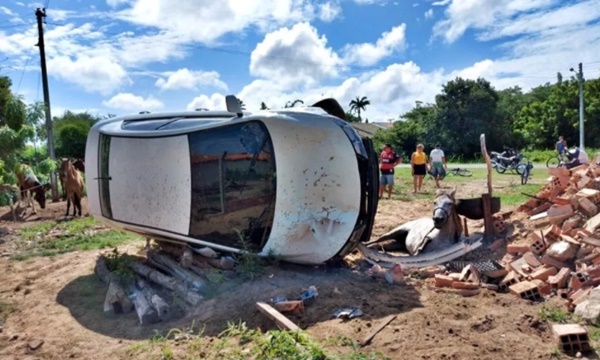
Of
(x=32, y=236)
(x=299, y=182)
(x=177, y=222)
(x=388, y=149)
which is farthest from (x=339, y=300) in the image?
(x=388, y=149)

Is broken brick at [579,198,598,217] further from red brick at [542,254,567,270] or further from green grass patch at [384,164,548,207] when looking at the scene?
green grass patch at [384,164,548,207]

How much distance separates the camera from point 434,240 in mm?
7598

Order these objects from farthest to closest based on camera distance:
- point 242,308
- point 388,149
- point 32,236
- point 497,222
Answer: point 388,149
point 32,236
point 497,222
point 242,308

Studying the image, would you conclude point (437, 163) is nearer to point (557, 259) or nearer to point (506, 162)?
point (506, 162)

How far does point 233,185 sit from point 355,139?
1.60 meters

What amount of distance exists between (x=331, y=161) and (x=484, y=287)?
7.62 ft

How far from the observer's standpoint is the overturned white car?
6004 mm

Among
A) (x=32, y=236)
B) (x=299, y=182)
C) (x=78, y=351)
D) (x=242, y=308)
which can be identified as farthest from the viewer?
(x=32, y=236)

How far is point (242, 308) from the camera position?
16.8 ft

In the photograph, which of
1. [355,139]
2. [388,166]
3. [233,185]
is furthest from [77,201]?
[355,139]

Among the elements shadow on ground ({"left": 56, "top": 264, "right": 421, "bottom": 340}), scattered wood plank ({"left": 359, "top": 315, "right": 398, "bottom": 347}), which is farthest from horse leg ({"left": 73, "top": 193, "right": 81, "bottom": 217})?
scattered wood plank ({"left": 359, "top": 315, "right": 398, "bottom": 347})

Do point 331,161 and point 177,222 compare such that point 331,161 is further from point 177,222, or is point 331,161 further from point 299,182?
point 177,222

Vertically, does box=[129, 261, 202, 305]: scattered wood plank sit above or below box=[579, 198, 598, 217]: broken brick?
below

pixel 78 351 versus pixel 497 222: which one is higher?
pixel 497 222
